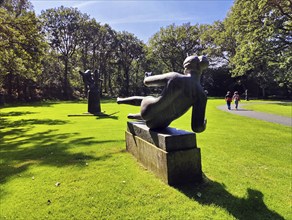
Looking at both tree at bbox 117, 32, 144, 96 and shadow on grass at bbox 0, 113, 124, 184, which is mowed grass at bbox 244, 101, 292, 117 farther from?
tree at bbox 117, 32, 144, 96

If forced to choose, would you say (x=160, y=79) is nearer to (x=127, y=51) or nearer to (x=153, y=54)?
(x=153, y=54)

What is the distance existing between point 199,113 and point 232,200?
1.39m

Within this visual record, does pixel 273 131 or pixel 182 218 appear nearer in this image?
pixel 182 218

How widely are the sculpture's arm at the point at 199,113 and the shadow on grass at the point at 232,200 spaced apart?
3.13ft

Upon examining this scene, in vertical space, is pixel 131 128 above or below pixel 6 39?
below

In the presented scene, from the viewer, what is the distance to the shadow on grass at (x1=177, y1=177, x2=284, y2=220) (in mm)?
3168

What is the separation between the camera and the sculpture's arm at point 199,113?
3.94 m

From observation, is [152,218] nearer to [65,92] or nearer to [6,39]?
[6,39]

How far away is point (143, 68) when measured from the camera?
51.2 m

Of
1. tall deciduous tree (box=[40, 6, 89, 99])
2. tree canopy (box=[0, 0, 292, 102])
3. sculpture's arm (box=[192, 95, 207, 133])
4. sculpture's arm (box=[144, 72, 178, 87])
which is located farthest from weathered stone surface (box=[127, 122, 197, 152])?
tall deciduous tree (box=[40, 6, 89, 99])

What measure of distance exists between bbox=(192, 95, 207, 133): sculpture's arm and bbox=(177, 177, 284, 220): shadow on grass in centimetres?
96

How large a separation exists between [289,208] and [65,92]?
38880 mm

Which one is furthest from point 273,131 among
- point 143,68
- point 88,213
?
point 143,68

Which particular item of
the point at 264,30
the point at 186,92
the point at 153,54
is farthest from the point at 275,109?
the point at 153,54
